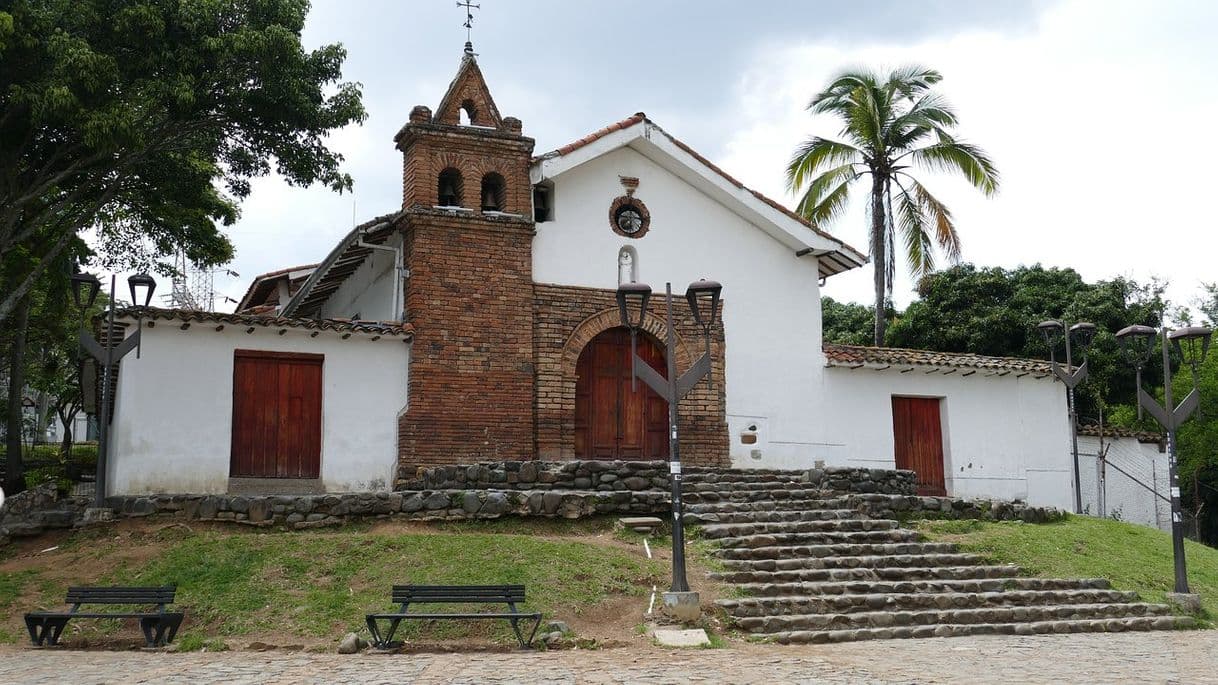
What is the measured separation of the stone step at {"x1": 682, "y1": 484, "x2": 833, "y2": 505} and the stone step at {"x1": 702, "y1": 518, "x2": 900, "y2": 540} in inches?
39.6

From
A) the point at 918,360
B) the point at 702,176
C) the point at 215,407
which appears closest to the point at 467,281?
the point at 215,407

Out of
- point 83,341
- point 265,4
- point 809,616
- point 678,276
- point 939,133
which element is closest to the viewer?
point 809,616

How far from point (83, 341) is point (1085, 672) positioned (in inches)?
446

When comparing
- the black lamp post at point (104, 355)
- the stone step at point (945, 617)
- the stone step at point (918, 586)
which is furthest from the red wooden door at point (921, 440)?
the black lamp post at point (104, 355)

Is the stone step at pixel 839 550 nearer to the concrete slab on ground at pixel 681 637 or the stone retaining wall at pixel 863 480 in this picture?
the stone retaining wall at pixel 863 480

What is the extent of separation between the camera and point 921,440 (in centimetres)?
1941

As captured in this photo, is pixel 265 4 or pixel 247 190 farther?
pixel 247 190

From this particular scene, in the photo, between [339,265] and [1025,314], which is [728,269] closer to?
[339,265]

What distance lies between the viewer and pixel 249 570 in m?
11.6

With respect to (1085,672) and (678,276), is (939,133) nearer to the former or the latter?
(678,276)

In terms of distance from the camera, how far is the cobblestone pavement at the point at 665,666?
8.34 meters

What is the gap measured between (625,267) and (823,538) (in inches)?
239

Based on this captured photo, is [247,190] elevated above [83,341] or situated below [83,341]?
above

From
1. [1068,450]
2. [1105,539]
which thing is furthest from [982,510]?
[1068,450]
